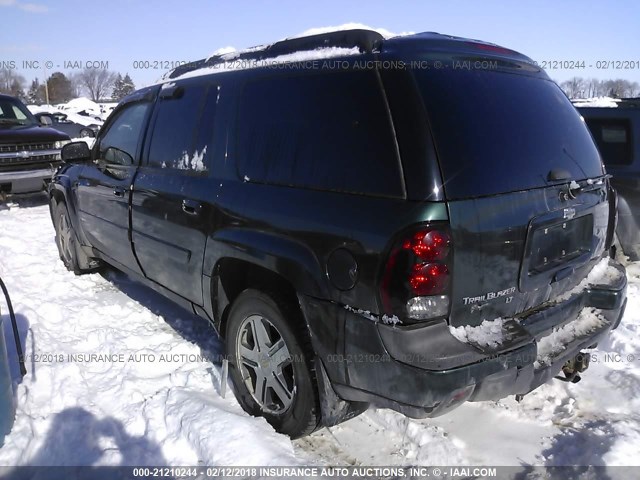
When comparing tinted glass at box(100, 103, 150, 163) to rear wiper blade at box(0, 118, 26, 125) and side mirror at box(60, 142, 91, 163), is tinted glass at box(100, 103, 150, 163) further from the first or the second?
rear wiper blade at box(0, 118, 26, 125)

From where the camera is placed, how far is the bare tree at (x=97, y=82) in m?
87.5

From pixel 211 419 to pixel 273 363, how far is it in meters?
0.53

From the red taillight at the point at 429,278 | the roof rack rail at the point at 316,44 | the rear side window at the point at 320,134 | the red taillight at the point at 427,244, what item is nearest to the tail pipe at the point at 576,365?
the red taillight at the point at 429,278

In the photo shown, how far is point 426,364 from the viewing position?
2180 millimetres

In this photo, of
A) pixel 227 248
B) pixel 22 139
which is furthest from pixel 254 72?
pixel 22 139

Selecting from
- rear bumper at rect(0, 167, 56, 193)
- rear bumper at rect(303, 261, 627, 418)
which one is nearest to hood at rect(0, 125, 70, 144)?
rear bumper at rect(0, 167, 56, 193)

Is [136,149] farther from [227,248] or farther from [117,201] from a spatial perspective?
[227,248]

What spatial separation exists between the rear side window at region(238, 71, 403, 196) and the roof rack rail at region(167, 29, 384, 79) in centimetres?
16

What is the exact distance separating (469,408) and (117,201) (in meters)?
3.10

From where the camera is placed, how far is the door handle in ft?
10.5

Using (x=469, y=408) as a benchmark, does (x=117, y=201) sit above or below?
above

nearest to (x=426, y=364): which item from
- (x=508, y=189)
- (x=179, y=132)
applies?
(x=508, y=189)

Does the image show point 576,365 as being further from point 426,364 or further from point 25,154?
point 25,154

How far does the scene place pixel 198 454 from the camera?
2.80m
